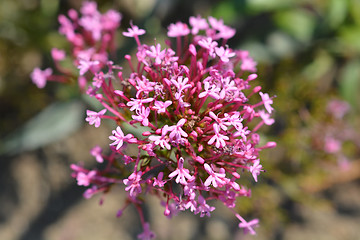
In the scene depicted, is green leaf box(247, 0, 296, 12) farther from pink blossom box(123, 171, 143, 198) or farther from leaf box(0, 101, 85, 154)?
pink blossom box(123, 171, 143, 198)

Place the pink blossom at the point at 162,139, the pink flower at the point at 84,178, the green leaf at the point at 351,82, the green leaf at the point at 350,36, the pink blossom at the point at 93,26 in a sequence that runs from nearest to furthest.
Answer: the pink blossom at the point at 162,139, the pink flower at the point at 84,178, the pink blossom at the point at 93,26, the green leaf at the point at 350,36, the green leaf at the point at 351,82

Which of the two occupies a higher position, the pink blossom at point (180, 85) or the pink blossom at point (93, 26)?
the pink blossom at point (180, 85)

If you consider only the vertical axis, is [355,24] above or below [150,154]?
above

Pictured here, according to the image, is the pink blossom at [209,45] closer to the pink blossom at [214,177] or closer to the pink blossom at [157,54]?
the pink blossom at [157,54]

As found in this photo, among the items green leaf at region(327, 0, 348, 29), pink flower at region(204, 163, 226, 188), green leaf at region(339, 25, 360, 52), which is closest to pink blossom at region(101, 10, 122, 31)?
pink flower at region(204, 163, 226, 188)

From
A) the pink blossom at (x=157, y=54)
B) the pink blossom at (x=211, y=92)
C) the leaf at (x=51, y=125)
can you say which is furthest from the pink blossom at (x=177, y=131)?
the leaf at (x=51, y=125)

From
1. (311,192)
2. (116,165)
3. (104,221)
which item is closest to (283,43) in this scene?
(311,192)

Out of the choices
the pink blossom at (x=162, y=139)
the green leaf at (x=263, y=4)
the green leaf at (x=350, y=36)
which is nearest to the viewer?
the pink blossom at (x=162, y=139)

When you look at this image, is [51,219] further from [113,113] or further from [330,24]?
[330,24]
